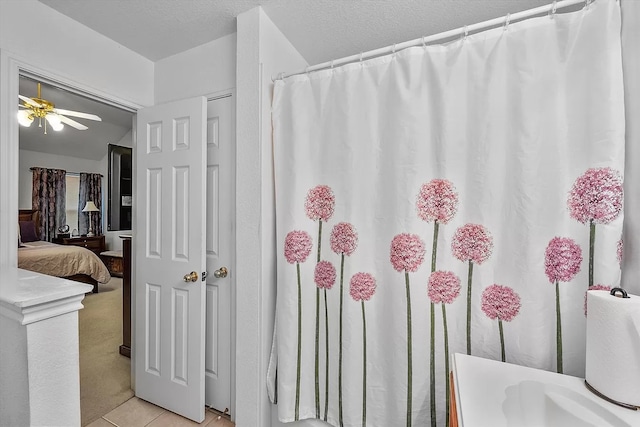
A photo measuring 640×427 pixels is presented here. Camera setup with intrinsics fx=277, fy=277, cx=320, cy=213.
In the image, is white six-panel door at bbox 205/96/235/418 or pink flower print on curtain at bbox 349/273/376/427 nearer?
pink flower print on curtain at bbox 349/273/376/427

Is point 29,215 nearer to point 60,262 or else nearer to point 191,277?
point 60,262

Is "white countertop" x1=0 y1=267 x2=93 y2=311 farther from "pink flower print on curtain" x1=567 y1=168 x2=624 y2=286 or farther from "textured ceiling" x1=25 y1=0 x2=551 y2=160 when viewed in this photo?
"pink flower print on curtain" x1=567 y1=168 x2=624 y2=286

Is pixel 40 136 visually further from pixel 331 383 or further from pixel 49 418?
pixel 331 383

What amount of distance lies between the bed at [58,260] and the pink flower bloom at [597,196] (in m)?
5.16

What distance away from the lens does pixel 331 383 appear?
1381 millimetres

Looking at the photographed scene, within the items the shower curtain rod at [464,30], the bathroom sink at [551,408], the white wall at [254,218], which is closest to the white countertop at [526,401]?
the bathroom sink at [551,408]

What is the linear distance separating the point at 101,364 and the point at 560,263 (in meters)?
3.21

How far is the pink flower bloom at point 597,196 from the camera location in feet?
3.06

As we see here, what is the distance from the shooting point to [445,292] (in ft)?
3.84

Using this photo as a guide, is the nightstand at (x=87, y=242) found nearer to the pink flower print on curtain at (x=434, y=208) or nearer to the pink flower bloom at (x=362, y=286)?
the pink flower bloom at (x=362, y=286)

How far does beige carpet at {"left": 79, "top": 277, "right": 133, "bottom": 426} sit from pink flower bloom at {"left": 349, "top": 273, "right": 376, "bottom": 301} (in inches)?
73.6

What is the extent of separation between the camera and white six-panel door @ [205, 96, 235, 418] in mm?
1757

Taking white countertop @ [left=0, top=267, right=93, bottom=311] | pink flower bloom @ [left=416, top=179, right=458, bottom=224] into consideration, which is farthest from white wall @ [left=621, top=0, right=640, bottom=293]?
white countertop @ [left=0, top=267, right=93, bottom=311]

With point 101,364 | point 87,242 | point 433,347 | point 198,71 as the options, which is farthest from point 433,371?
point 87,242
